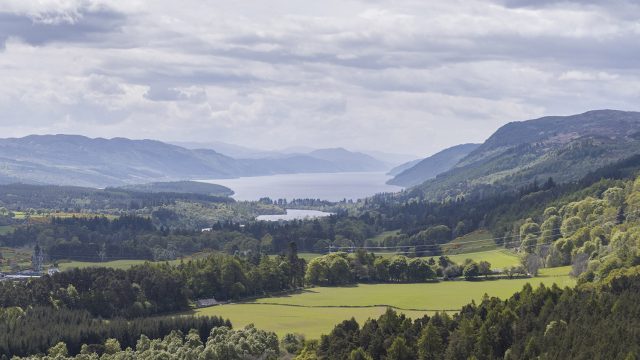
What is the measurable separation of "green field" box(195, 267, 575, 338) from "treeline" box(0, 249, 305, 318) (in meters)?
5.24

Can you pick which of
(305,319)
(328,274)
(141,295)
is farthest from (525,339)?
(328,274)

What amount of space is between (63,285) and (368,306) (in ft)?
134

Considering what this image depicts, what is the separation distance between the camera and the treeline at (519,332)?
68125mm

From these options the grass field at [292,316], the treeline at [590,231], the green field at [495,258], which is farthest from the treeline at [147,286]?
the treeline at [590,231]

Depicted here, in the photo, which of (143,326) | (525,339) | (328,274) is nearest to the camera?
(525,339)

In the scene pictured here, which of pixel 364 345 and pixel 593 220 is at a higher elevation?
pixel 593 220

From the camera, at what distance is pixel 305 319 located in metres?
111

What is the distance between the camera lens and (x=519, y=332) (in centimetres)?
7606

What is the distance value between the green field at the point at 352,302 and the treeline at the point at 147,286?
524 centimetres

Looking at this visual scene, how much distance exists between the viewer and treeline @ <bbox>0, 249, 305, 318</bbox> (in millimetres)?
121206

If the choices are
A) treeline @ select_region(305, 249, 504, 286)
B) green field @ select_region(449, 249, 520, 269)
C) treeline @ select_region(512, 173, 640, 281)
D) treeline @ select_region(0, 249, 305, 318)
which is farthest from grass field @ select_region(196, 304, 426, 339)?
green field @ select_region(449, 249, 520, 269)

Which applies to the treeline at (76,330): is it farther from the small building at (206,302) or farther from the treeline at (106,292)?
the small building at (206,302)

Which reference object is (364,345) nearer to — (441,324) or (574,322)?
(441,324)

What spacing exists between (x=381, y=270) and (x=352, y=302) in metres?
28.6
